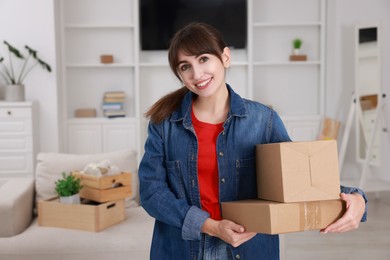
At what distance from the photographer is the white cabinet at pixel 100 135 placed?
600cm

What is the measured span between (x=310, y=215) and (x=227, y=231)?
8.2 inches

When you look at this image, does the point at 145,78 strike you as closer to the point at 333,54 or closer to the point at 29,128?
the point at 29,128

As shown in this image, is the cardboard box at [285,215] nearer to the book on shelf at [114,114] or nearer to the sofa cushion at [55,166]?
the sofa cushion at [55,166]

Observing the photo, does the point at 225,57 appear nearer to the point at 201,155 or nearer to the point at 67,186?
the point at 201,155

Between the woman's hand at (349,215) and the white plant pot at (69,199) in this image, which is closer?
the woman's hand at (349,215)

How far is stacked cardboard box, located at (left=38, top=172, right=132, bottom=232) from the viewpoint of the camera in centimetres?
288

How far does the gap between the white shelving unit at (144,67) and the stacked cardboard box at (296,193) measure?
186 inches

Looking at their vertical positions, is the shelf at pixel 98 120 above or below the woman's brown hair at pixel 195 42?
below

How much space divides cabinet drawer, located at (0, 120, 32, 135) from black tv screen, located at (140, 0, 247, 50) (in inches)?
61.3

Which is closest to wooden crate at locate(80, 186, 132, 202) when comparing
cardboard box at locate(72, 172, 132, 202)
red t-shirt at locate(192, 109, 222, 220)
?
cardboard box at locate(72, 172, 132, 202)

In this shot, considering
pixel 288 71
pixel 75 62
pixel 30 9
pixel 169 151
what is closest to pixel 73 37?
pixel 75 62

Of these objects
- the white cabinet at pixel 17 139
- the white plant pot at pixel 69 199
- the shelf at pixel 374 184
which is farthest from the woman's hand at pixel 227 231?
the white cabinet at pixel 17 139

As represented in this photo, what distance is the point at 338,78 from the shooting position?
609 cm

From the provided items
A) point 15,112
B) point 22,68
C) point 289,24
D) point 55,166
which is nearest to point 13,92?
point 15,112
